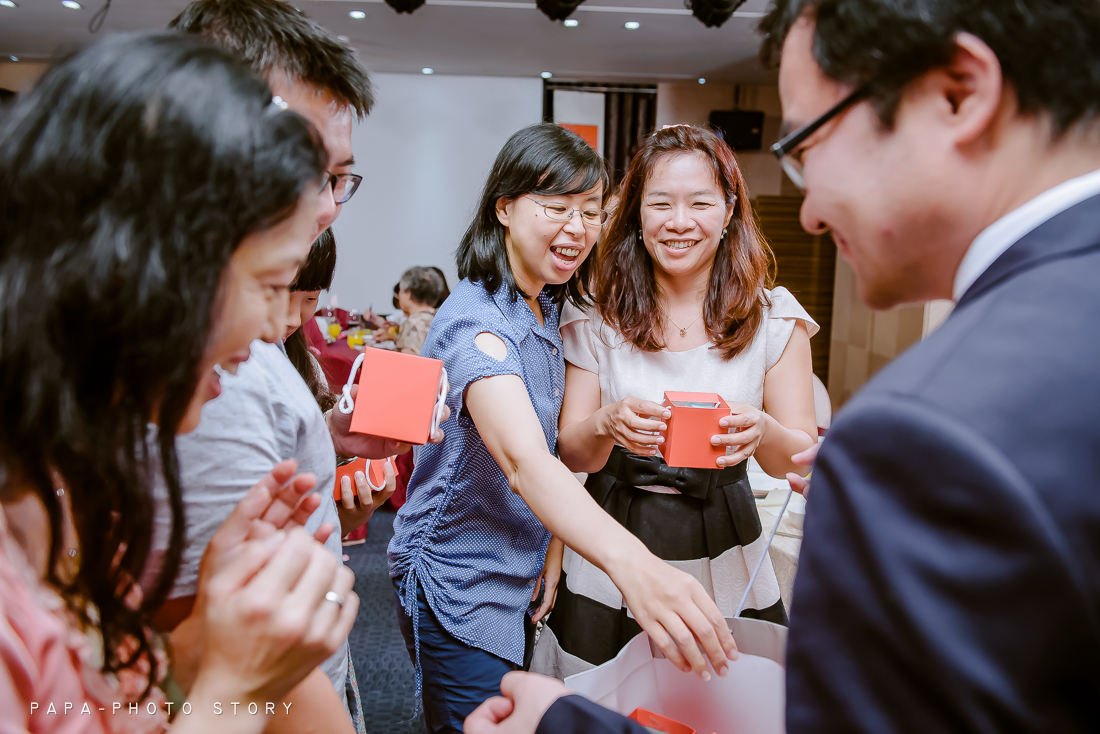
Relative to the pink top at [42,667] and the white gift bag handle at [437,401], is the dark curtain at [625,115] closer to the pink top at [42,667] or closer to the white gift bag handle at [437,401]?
the white gift bag handle at [437,401]

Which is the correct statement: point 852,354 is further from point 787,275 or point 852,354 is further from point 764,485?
point 764,485

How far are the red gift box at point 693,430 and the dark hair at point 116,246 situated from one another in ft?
3.06

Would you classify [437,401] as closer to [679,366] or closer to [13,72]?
[679,366]

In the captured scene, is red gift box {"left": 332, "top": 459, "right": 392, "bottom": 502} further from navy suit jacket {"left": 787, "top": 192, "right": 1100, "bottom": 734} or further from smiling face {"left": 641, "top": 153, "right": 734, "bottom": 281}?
navy suit jacket {"left": 787, "top": 192, "right": 1100, "bottom": 734}

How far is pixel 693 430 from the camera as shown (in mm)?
1364

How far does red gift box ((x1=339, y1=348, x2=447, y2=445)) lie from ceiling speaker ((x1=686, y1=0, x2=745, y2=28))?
4.86 m

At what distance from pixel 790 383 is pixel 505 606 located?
0.90 m

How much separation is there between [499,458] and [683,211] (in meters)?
Answer: 0.82

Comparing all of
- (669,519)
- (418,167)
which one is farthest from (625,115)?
(669,519)

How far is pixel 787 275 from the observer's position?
7719 mm

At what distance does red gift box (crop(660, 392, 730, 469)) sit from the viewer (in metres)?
1.35

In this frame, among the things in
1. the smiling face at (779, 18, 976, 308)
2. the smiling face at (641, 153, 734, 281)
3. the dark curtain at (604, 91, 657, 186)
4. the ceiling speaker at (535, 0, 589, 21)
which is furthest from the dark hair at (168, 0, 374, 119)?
the dark curtain at (604, 91, 657, 186)

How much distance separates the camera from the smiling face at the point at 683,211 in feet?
5.34

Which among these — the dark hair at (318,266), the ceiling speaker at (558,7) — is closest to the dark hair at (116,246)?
the dark hair at (318,266)
